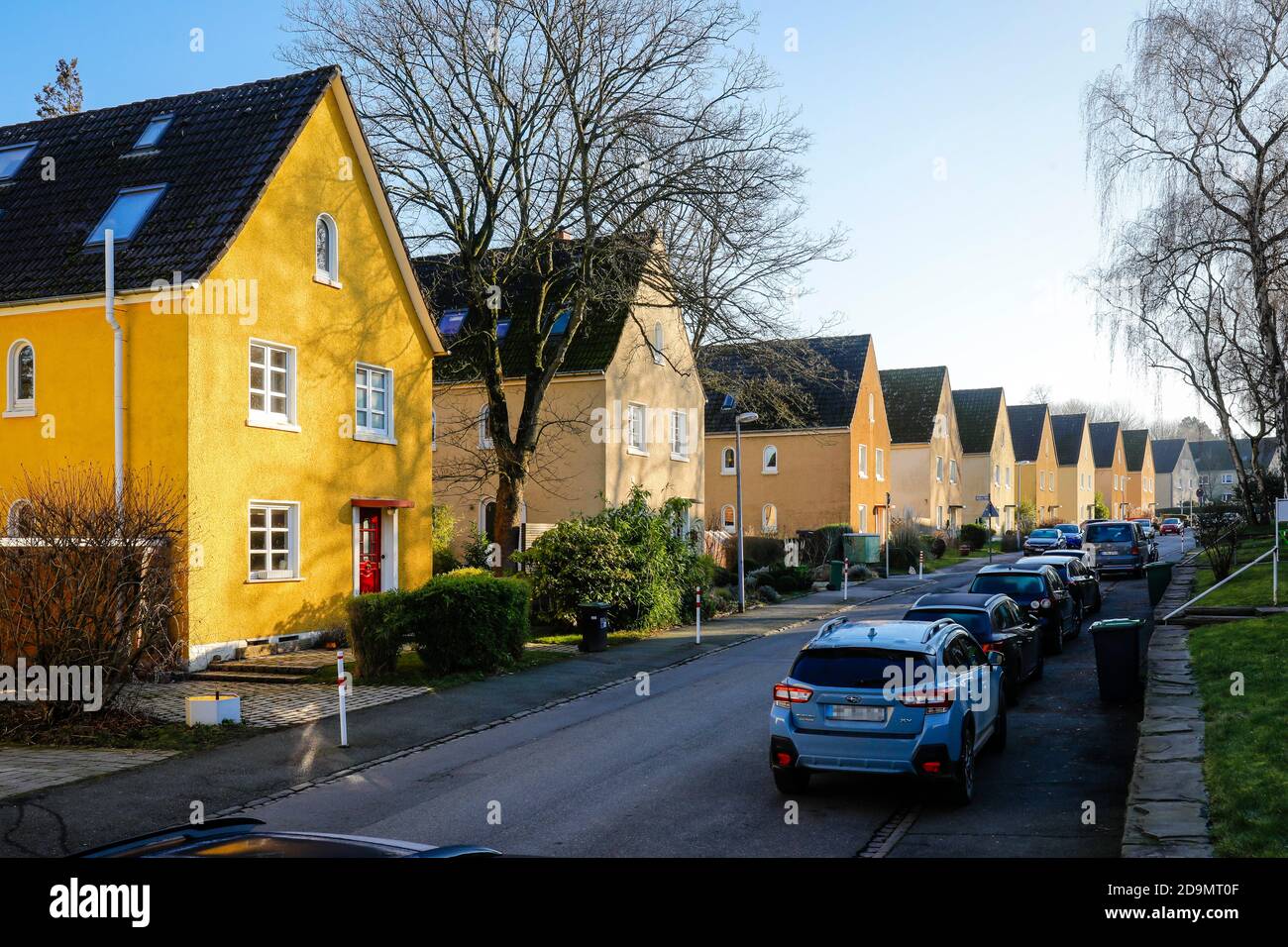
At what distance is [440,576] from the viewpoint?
64.8 feet

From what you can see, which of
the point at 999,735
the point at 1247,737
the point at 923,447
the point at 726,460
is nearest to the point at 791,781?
the point at 999,735

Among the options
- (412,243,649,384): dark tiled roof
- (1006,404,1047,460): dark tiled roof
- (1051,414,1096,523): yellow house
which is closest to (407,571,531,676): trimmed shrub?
(412,243,649,384): dark tiled roof

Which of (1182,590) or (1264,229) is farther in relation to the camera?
(1264,229)

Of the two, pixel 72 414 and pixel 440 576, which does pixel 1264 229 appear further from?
pixel 72 414

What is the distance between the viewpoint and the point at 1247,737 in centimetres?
1057

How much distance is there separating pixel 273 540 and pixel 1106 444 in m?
99.4

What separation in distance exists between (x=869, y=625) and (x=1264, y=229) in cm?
2640

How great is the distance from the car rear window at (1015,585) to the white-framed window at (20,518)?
→ 1487 cm

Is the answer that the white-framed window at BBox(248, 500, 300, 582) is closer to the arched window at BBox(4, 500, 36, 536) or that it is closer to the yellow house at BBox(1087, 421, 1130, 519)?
the arched window at BBox(4, 500, 36, 536)

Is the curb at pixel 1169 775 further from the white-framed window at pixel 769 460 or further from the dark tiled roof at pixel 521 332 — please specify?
the white-framed window at pixel 769 460

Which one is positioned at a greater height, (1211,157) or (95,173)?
(1211,157)

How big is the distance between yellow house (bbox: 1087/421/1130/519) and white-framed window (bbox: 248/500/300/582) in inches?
3775

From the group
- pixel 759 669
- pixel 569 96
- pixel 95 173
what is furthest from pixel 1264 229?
pixel 95 173
